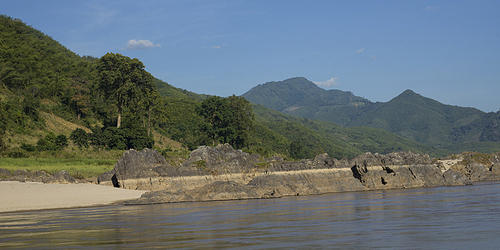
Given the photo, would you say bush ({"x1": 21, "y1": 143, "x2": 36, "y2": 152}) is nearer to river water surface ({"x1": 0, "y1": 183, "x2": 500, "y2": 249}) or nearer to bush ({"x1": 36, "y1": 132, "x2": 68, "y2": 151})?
bush ({"x1": 36, "y1": 132, "x2": 68, "y2": 151})

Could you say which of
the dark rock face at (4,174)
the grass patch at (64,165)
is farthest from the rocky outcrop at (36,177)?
the grass patch at (64,165)

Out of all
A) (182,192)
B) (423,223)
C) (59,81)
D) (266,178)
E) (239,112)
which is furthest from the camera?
(239,112)

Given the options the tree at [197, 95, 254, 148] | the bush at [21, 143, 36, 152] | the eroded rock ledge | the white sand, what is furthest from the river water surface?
the tree at [197, 95, 254, 148]

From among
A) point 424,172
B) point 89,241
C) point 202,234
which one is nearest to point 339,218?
point 202,234

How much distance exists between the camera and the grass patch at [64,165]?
35812mm

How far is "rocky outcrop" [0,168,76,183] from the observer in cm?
2981

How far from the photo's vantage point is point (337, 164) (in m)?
36.8

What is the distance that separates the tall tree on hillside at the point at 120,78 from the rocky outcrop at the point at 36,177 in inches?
1056

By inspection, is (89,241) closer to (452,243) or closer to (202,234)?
(202,234)

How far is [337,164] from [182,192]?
16.0 metres

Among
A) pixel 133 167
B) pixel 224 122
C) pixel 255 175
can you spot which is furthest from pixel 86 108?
pixel 255 175

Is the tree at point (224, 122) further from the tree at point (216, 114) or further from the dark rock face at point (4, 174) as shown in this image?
the dark rock face at point (4, 174)

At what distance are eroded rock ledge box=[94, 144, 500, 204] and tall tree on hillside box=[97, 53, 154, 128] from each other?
2813cm

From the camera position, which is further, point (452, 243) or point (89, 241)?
point (89, 241)
